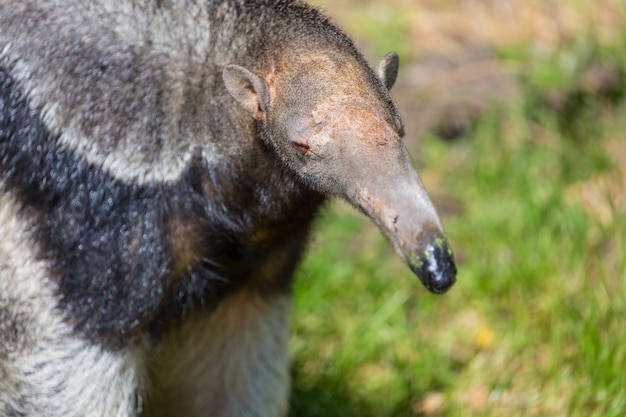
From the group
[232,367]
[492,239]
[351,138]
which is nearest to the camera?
[351,138]

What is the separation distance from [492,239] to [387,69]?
3.16 meters

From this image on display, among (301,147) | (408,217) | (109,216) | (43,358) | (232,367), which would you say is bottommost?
(232,367)

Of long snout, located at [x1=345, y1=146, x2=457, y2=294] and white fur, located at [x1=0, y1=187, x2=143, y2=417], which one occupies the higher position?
long snout, located at [x1=345, y1=146, x2=457, y2=294]

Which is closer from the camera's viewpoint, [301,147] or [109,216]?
[301,147]

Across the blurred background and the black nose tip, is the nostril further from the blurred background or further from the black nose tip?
the blurred background

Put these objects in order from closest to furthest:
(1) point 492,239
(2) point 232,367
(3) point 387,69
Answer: (3) point 387,69 < (2) point 232,367 < (1) point 492,239

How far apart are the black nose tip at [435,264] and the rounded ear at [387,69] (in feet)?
3.62

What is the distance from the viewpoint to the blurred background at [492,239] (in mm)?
6480

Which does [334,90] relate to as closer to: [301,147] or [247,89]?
[301,147]

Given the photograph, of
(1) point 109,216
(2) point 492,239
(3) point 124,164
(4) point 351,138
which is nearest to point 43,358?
(1) point 109,216

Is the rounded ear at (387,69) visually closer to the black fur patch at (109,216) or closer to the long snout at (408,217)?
the black fur patch at (109,216)

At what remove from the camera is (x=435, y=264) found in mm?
3832

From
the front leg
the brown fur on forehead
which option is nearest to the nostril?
the brown fur on forehead

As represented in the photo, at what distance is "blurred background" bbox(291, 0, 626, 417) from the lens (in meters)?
6.48
